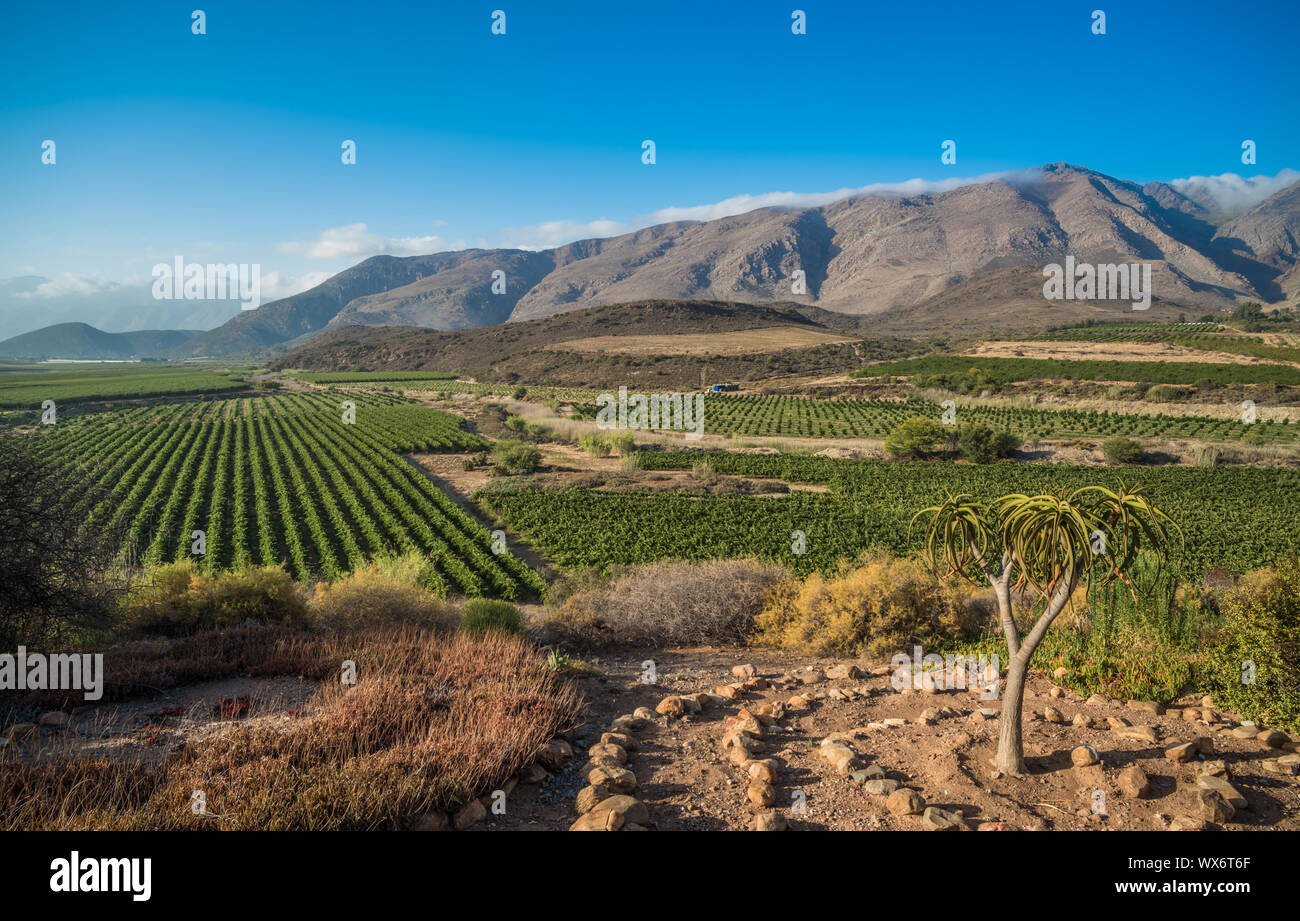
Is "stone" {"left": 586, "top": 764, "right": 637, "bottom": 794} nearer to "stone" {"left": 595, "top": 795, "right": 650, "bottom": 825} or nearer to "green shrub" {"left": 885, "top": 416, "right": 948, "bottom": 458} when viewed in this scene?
"stone" {"left": 595, "top": 795, "right": 650, "bottom": 825}

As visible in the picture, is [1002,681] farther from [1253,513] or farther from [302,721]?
[1253,513]

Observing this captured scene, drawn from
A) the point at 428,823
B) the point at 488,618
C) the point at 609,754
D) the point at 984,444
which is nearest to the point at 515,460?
the point at 488,618

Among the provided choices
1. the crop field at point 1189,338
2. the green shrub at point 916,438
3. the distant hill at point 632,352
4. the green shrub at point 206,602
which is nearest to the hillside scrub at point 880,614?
the green shrub at point 206,602

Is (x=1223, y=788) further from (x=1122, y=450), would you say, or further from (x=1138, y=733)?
A: (x=1122, y=450)

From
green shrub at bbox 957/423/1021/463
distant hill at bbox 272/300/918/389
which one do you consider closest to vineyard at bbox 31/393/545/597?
green shrub at bbox 957/423/1021/463

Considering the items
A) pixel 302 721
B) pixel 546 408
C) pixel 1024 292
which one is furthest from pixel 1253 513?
pixel 1024 292

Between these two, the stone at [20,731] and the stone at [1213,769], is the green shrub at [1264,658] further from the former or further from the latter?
the stone at [20,731]
